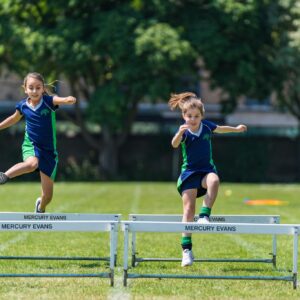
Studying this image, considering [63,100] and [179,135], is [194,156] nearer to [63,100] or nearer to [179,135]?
[179,135]

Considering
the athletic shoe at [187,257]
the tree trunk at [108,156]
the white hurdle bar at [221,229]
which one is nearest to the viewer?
the white hurdle bar at [221,229]

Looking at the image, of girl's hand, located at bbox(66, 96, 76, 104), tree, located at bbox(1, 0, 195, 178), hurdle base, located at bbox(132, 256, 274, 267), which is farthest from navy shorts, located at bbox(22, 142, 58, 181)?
tree, located at bbox(1, 0, 195, 178)

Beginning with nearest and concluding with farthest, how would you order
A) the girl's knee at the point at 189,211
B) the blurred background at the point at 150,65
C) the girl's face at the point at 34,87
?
1. the girl's knee at the point at 189,211
2. the girl's face at the point at 34,87
3. the blurred background at the point at 150,65

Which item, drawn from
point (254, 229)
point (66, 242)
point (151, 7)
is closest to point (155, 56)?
point (151, 7)

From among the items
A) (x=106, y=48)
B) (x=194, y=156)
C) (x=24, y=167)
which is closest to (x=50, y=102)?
(x=24, y=167)

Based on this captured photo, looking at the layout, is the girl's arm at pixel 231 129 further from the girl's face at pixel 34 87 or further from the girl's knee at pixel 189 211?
the girl's face at pixel 34 87

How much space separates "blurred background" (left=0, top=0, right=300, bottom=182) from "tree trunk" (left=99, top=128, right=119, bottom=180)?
0.15 ft

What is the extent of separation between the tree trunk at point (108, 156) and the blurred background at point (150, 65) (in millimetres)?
45

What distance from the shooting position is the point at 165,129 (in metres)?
40.1

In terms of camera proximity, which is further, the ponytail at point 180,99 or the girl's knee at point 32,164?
the girl's knee at point 32,164

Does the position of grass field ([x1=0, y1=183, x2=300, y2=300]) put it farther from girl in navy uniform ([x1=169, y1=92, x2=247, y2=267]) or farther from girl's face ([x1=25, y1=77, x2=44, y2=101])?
girl's face ([x1=25, y1=77, x2=44, y2=101])

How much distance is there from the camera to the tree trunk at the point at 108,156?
37.3 metres

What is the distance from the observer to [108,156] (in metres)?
37.7

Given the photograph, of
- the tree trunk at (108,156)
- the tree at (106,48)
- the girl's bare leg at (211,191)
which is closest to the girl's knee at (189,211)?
A: the girl's bare leg at (211,191)
